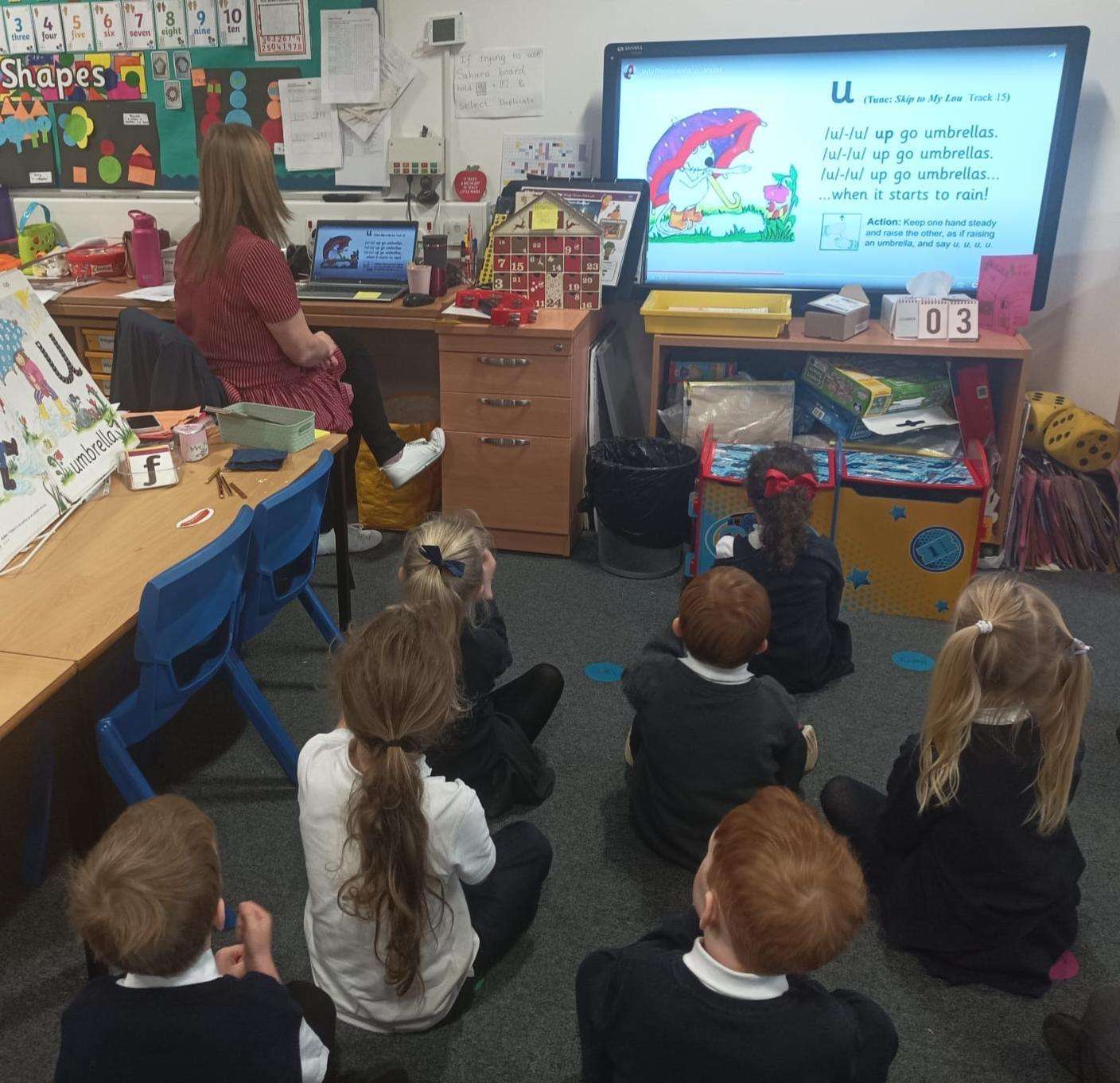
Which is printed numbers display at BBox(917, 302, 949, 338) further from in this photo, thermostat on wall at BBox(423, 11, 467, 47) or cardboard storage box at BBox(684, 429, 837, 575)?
thermostat on wall at BBox(423, 11, 467, 47)

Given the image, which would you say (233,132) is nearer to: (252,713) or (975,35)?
(252,713)

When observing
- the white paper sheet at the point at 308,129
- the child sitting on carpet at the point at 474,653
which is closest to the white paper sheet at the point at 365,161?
the white paper sheet at the point at 308,129

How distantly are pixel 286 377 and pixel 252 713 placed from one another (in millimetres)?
1171

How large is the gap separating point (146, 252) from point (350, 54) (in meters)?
0.97

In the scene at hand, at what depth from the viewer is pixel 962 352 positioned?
3049 millimetres

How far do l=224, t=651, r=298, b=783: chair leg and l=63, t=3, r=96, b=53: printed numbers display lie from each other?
9.46 ft

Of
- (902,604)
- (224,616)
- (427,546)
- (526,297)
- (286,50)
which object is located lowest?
(902,604)

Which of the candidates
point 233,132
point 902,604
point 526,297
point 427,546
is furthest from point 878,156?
point 427,546

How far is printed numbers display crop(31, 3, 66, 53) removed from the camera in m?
3.82

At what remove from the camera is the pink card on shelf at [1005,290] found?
3129 millimetres

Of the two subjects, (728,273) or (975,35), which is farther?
(728,273)

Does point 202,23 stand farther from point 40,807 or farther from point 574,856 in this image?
point 574,856

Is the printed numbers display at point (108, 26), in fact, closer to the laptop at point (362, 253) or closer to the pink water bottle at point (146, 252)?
the pink water bottle at point (146, 252)

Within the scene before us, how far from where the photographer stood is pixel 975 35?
304cm
